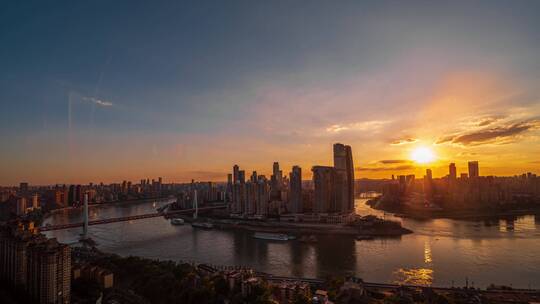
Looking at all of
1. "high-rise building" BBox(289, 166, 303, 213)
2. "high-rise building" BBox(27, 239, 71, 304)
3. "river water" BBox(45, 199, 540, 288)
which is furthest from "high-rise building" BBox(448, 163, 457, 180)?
"high-rise building" BBox(27, 239, 71, 304)

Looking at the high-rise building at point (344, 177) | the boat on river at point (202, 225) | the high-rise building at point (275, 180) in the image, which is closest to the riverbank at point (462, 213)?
the high-rise building at point (344, 177)

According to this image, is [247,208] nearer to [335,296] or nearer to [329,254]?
[329,254]

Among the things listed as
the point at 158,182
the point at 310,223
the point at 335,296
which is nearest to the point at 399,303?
the point at 335,296

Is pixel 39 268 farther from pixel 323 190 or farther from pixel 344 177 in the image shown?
pixel 344 177

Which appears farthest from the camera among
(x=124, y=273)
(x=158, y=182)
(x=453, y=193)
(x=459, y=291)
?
(x=158, y=182)

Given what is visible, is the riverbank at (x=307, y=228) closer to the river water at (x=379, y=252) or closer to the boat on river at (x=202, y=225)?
the boat on river at (x=202, y=225)

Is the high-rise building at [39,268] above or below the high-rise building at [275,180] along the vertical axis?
below
